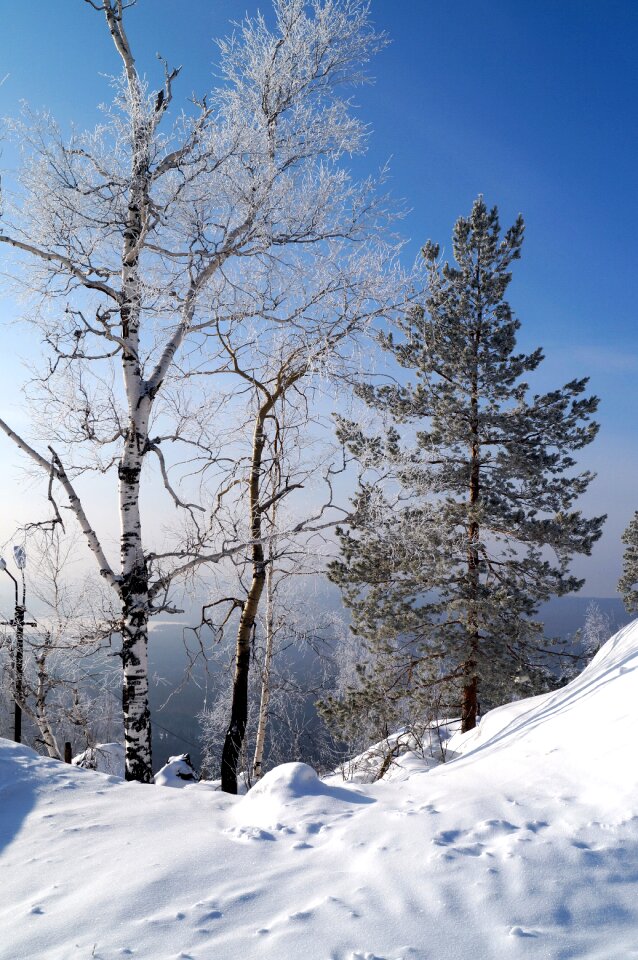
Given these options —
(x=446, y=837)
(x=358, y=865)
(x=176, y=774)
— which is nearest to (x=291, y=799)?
(x=358, y=865)

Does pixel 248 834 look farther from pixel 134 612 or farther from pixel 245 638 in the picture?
pixel 245 638

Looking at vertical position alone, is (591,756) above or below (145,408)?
below

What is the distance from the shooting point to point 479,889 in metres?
2.26

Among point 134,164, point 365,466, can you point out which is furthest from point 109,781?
point 134,164

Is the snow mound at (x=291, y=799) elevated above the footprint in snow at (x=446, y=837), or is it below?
below

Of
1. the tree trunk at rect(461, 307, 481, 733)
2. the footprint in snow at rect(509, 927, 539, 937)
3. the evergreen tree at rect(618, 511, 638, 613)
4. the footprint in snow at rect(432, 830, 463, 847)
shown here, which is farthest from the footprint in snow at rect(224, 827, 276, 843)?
the evergreen tree at rect(618, 511, 638, 613)

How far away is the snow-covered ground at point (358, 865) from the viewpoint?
2066mm

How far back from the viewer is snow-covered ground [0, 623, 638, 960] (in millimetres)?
2066

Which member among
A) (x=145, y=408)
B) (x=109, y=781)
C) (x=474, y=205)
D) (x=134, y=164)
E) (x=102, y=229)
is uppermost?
(x=474, y=205)

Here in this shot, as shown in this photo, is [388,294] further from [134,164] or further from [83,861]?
[83,861]

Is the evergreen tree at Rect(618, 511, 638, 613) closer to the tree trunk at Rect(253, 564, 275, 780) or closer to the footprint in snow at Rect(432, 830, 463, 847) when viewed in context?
the tree trunk at Rect(253, 564, 275, 780)

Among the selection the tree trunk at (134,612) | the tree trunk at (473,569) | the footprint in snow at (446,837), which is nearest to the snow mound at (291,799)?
the footprint in snow at (446,837)

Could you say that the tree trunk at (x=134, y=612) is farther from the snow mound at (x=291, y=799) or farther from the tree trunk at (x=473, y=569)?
the tree trunk at (x=473, y=569)

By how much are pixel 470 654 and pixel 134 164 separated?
10064mm
